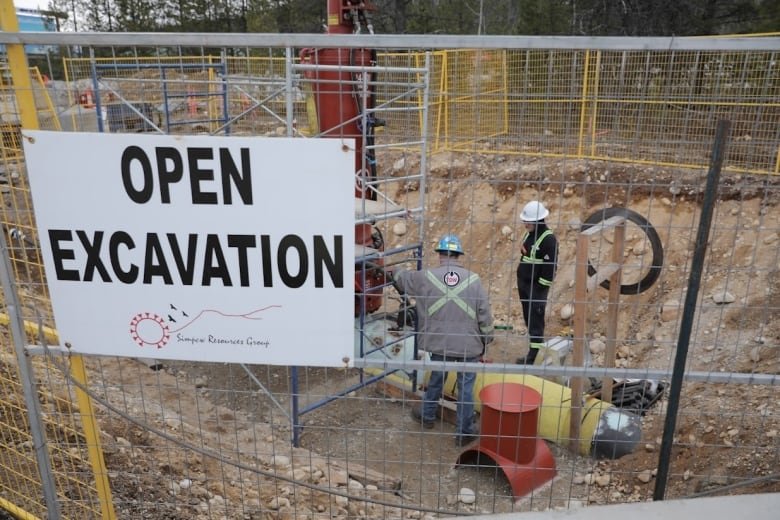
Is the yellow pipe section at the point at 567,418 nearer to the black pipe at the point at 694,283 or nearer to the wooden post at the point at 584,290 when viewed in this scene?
the wooden post at the point at 584,290

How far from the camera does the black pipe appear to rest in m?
2.36

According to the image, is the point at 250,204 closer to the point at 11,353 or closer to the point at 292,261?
the point at 292,261

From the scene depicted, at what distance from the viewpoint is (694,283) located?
8.20 ft

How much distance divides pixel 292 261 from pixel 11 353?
155 inches

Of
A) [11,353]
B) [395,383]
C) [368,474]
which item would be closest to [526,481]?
[368,474]

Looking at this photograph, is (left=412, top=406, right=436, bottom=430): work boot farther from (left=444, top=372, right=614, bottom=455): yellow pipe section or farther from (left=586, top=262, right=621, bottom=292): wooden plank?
(left=586, top=262, right=621, bottom=292): wooden plank

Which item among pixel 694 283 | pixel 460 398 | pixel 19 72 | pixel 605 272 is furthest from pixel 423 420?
pixel 19 72

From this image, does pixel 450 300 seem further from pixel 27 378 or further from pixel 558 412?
pixel 27 378

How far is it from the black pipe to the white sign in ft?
4.59

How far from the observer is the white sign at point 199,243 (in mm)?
2547

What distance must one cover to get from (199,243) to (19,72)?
3.54 ft

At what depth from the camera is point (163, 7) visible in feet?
117

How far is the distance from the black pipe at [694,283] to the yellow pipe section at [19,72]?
2857 mm

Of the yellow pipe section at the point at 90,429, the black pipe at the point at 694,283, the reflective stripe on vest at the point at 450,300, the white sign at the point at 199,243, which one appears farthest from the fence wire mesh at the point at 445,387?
the reflective stripe on vest at the point at 450,300
